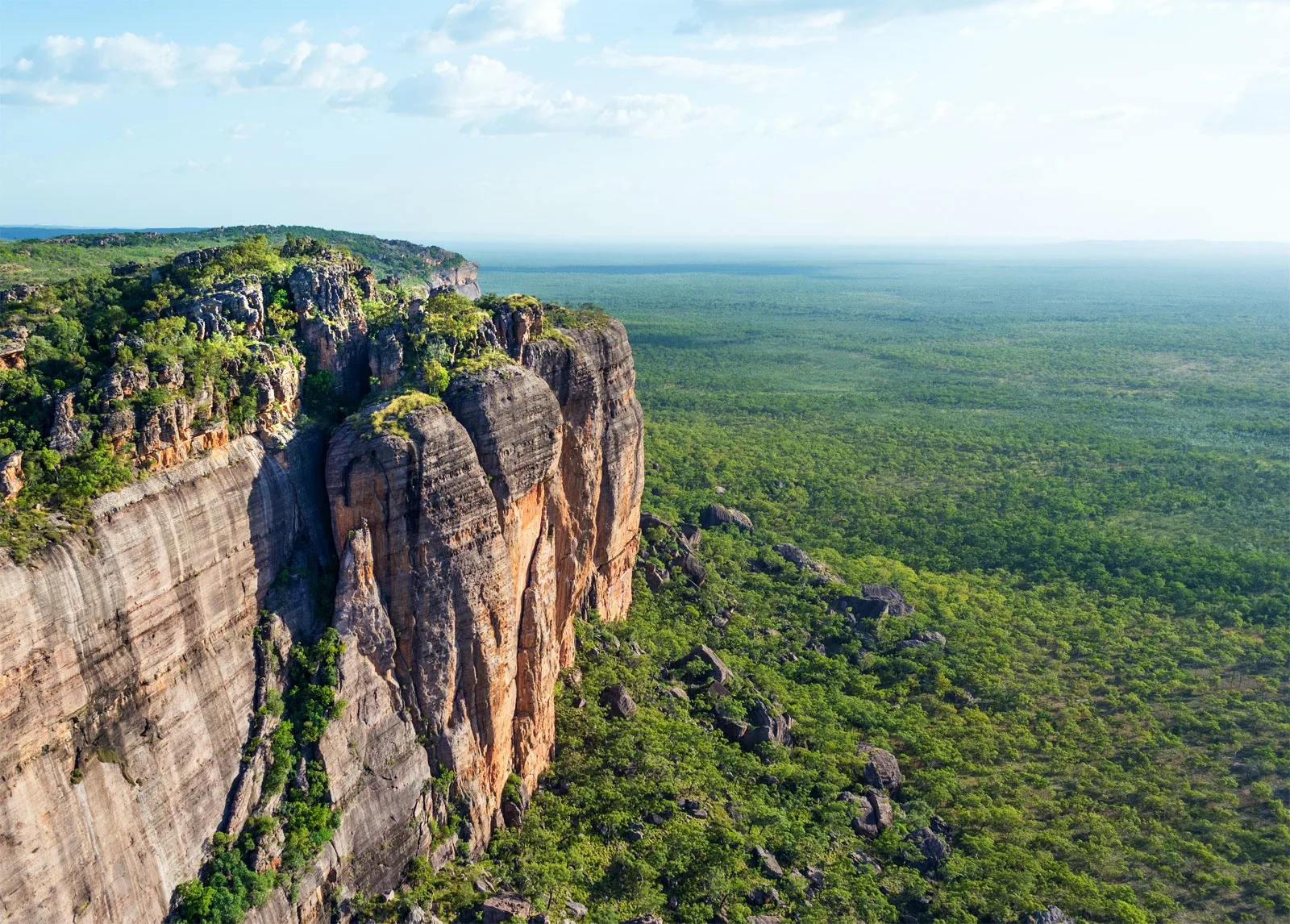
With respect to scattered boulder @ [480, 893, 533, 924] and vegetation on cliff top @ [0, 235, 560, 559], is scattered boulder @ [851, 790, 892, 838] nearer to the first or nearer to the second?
scattered boulder @ [480, 893, 533, 924]

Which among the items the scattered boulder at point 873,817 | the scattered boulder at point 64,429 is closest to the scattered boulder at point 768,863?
the scattered boulder at point 873,817

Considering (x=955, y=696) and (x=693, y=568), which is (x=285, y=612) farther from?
(x=955, y=696)

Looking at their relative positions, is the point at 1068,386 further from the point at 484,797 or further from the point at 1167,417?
the point at 484,797

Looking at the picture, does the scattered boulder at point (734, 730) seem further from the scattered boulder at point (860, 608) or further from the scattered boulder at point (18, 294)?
the scattered boulder at point (18, 294)

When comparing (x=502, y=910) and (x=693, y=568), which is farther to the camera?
(x=693, y=568)

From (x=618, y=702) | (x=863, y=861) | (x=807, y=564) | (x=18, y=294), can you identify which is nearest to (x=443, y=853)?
(x=618, y=702)
